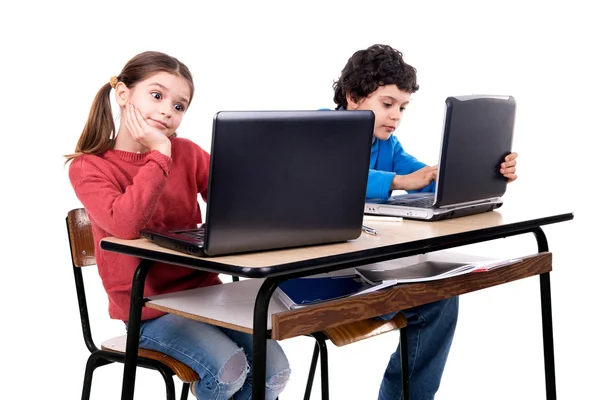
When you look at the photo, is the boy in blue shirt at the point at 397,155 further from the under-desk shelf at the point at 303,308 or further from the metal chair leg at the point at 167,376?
the metal chair leg at the point at 167,376

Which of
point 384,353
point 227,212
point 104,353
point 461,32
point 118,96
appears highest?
point 461,32

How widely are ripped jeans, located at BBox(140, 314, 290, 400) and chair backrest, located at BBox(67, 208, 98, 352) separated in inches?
11.0

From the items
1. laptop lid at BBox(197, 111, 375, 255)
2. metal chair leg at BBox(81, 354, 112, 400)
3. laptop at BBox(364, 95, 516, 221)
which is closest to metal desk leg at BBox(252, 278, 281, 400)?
laptop lid at BBox(197, 111, 375, 255)

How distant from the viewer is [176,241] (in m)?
2.17

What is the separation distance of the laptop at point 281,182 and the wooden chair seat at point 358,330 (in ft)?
0.99

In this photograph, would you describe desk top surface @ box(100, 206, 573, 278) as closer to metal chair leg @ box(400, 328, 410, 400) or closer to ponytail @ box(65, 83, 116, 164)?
ponytail @ box(65, 83, 116, 164)

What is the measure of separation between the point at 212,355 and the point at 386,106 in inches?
40.5

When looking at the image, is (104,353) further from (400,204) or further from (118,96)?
(400,204)

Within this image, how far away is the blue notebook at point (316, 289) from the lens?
89.1 inches

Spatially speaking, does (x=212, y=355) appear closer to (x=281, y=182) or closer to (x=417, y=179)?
(x=281, y=182)

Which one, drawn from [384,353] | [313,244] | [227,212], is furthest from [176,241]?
[384,353]

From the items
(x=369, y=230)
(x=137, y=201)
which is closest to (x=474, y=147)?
(x=369, y=230)

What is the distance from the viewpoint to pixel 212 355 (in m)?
2.42

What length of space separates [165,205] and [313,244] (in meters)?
0.53
